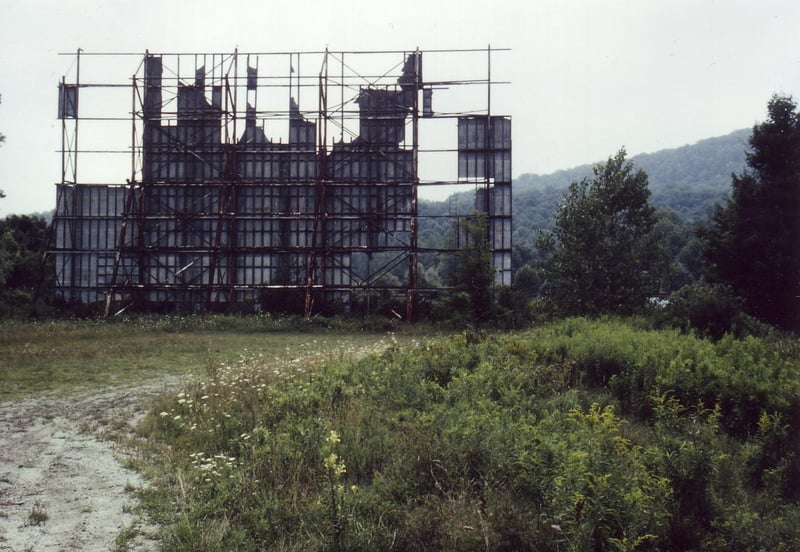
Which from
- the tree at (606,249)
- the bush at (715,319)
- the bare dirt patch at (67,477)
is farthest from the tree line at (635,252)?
the bare dirt patch at (67,477)

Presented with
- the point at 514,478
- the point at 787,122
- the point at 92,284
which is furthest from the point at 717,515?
the point at 92,284


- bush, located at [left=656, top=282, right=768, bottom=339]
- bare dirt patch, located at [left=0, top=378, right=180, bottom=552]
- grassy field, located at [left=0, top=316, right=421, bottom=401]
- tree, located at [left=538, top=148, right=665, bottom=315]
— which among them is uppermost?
tree, located at [left=538, top=148, right=665, bottom=315]

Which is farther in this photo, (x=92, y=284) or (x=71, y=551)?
(x=92, y=284)

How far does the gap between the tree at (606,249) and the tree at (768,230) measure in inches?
216

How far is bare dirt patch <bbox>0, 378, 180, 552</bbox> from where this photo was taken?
20.5 ft

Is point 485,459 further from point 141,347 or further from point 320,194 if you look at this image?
point 320,194

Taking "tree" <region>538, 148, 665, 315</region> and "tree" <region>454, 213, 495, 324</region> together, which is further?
"tree" <region>454, 213, 495, 324</region>

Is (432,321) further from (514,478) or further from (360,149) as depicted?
(514,478)

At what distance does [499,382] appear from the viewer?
34.1 feet

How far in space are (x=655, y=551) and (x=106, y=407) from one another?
29.8 ft

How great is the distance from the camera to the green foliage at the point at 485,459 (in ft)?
19.5

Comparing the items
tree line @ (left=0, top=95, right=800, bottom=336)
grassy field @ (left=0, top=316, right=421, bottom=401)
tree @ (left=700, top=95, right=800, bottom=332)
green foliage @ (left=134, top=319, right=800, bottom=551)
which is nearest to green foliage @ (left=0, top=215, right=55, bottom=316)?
tree line @ (left=0, top=95, right=800, bottom=336)

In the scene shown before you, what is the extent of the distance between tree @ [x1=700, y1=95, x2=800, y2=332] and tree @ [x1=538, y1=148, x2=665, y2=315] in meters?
5.48

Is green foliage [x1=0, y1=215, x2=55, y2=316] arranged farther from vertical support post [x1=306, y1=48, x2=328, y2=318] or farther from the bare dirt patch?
the bare dirt patch
